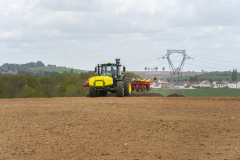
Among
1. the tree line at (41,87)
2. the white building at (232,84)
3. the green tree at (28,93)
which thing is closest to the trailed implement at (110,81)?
the tree line at (41,87)

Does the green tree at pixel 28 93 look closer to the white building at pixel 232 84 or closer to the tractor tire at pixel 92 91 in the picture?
the tractor tire at pixel 92 91

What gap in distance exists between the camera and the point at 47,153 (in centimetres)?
921

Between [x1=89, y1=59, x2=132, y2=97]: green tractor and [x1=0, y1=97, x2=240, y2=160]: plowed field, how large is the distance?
32.5 ft

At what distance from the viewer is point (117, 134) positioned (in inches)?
452

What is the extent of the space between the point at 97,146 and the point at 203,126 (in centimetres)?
510

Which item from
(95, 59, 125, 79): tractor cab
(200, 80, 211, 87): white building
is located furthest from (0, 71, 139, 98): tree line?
(200, 80, 211, 87): white building

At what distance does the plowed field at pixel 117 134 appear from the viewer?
30.4ft

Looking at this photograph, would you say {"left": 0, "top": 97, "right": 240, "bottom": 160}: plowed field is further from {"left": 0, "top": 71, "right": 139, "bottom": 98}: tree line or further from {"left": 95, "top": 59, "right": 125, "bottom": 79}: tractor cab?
{"left": 0, "top": 71, "right": 139, "bottom": 98}: tree line

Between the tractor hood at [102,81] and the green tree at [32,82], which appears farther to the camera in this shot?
the green tree at [32,82]

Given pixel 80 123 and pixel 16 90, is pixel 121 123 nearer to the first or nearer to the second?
pixel 80 123

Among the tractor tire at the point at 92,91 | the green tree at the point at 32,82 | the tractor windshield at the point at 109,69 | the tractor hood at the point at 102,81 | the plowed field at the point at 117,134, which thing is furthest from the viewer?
the green tree at the point at 32,82

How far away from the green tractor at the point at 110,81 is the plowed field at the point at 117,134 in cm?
990

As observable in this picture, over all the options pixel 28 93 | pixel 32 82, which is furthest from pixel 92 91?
pixel 32 82

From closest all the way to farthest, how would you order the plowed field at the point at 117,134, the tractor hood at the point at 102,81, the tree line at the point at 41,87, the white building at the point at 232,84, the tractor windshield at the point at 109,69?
1. the plowed field at the point at 117,134
2. the tractor hood at the point at 102,81
3. the tractor windshield at the point at 109,69
4. the tree line at the point at 41,87
5. the white building at the point at 232,84
